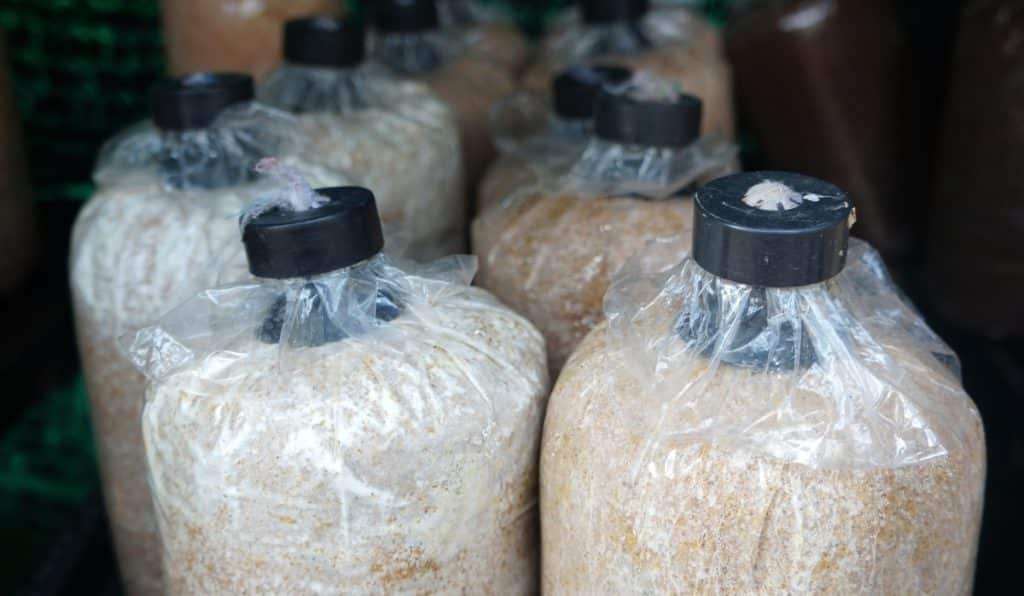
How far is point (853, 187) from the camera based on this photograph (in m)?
2.31

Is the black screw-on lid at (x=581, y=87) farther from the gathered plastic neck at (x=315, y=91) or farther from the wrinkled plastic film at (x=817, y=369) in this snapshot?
the wrinkled plastic film at (x=817, y=369)

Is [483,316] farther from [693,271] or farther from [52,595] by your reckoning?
[52,595]

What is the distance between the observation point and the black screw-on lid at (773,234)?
0.74 m

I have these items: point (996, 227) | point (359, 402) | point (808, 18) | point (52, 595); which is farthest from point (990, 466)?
point (52, 595)

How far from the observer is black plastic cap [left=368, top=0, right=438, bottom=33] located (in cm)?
183

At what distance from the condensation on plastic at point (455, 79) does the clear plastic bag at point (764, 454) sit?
1023 millimetres

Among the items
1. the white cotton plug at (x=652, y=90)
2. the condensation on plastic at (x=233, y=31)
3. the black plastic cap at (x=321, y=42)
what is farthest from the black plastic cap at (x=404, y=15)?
the white cotton plug at (x=652, y=90)

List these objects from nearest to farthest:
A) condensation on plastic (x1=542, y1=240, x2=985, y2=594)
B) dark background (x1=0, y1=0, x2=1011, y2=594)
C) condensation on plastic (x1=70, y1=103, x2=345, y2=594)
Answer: condensation on plastic (x1=542, y1=240, x2=985, y2=594) < condensation on plastic (x1=70, y1=103, x2=345, y2=594) < dark background (x1=0, y1=0, x2=1011, y2=594)

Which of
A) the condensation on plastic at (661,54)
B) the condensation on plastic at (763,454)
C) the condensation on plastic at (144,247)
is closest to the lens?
the condensation on plastic at (763,454)

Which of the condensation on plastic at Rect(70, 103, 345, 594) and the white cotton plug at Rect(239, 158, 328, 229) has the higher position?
the white cotton plug at Rect(239, 158, 328, 229)

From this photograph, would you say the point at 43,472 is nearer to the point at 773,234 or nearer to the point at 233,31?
the point at 233,31

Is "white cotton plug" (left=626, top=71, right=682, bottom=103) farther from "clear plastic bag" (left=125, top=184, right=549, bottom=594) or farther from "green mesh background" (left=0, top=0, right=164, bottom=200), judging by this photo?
"green mesh background" (left=0, top=0, right=164, bottom=200)

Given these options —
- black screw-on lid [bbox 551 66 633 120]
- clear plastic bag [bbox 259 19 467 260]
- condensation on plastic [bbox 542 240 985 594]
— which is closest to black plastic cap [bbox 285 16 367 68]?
clear plastic bag [bbox 259 19 467 260]

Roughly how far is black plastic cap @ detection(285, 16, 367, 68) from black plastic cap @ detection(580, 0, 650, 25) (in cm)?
56
